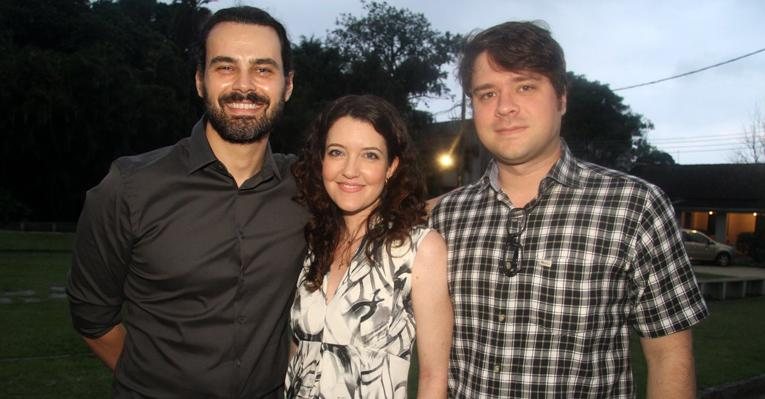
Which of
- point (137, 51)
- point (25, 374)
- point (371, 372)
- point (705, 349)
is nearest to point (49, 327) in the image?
point (25, 374)

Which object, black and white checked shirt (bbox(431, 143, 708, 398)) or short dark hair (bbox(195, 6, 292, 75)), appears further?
short dark hair (bbox(195, 6, 292, 75))

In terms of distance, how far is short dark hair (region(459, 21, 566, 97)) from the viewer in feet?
9.29

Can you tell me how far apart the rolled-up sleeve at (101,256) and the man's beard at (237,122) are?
525 millimetres

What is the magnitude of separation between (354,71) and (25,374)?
33.0 m

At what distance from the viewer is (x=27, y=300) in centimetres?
1030

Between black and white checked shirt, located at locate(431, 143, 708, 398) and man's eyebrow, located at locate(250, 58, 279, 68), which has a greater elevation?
man's eyebrow, located at locate(250, 58, 279, 68)

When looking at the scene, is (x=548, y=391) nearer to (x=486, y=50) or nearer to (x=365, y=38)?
(x=486, y=50)

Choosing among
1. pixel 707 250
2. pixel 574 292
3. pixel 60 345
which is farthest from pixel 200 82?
pixel 707 250

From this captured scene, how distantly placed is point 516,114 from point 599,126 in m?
48.2

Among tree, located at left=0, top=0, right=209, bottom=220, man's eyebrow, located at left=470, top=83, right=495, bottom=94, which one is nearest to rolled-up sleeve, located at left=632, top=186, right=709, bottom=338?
man's eyebrow, located at left=470, top=83, right=495, bottom=94

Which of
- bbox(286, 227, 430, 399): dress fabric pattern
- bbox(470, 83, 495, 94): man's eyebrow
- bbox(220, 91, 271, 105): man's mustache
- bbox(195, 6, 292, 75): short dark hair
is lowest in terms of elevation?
bbox(286, 227, 430, 399): dress fabric pattern

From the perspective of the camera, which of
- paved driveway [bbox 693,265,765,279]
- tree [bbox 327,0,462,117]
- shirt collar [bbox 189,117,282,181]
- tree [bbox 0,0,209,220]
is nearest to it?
shirt collar [bbox 189,117,282,181]

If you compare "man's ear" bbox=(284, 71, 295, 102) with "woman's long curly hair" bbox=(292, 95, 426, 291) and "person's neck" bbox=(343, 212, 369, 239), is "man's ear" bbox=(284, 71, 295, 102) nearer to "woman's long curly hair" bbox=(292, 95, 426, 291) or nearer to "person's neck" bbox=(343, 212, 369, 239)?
"woman's long curly hair" bbox=(292, 95, 426, 291)

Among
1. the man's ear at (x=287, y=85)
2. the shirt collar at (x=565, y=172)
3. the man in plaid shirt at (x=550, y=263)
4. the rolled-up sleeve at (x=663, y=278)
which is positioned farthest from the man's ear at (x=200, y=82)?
the rolled-up sleeve at (x=663, y=278)
